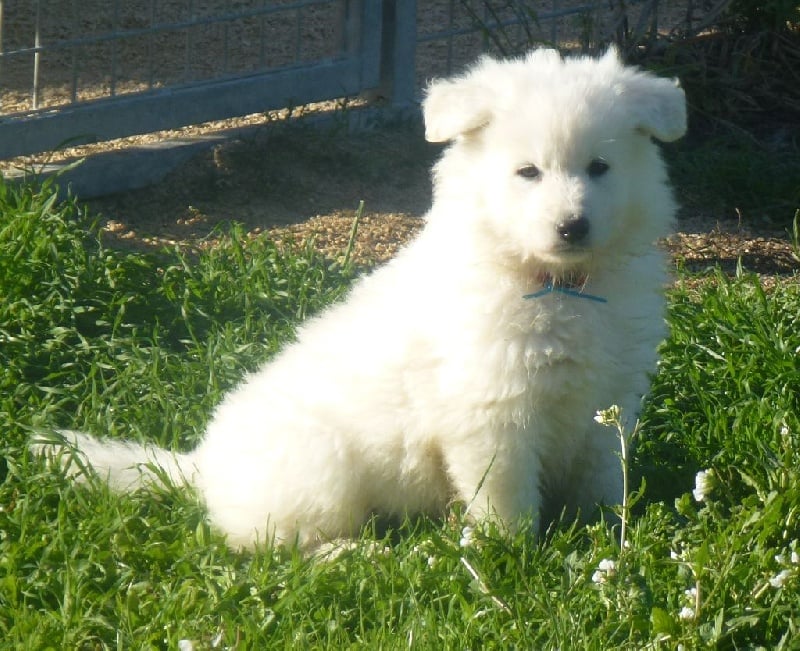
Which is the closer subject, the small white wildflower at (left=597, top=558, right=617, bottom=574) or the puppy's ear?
the small white wildflower at (left=597, top=558, right=617, bottom=574)

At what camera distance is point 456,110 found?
10.1ft

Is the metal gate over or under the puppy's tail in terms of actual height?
over

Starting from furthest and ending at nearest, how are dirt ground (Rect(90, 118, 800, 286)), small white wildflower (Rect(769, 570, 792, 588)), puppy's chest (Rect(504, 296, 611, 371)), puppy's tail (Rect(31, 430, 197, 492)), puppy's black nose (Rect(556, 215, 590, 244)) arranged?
dirt ground (Rect(90, 118, 800, 286)) < puppy's tail (Rect(31, 430, 197, 492)) < puppy's chest (Rect(504, 296, 611, 371)) < puppy's black nose (Rect(556, 215, 590, 244)) < small white wildflower (Rect(769, 570, 792, 588))

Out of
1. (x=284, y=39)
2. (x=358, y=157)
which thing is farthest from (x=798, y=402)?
(x=284, y=39)

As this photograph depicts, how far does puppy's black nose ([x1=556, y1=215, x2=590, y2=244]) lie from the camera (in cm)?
290

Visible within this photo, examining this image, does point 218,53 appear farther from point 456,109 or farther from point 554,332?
point 554,332

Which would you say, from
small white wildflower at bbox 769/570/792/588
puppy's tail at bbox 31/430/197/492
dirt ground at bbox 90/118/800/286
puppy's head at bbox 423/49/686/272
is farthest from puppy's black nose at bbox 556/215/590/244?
dirt ground at bbox 90/118/800/286

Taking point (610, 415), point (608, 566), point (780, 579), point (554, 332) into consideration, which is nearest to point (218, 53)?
point (554, 332)

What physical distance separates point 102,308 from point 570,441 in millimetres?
1989

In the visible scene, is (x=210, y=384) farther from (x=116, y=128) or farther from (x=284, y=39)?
(x=284, y=39)

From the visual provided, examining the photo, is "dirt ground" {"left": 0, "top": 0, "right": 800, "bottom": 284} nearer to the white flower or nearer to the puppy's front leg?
the puppy's front leg

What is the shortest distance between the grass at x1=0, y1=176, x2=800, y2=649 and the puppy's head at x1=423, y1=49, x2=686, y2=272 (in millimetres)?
697

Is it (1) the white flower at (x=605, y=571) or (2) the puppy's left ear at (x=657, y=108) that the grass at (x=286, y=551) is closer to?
(1) the white flower at (x=605, y=571)

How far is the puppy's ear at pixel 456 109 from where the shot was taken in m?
3.07
